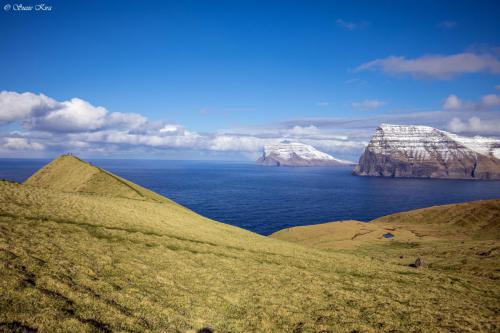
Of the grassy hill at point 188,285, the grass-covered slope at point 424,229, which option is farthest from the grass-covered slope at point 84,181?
the grass-covered slope at point 424,229

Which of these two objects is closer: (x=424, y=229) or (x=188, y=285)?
(x=188, y=285)

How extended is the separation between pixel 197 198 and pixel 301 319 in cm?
16981

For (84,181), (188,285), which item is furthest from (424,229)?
(84,181)

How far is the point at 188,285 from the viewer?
22203mm

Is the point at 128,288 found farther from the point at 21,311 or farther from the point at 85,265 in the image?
the point at 21,311

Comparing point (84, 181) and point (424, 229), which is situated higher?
point (84, 181)

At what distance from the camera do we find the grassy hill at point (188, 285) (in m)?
15.3

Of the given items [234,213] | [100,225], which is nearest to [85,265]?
[100,225]

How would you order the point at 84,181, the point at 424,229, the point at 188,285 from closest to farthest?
the point at 188,285, the point at 84,181, the point at 424,229

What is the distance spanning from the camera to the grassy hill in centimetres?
1526

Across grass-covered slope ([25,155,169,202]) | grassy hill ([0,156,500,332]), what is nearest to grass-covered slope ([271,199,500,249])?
grassy hill ([0,156,500,332])

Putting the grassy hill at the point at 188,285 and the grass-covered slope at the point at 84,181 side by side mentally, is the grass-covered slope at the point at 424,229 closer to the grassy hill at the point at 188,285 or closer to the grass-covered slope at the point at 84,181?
the grassy hill at the point at 188,285

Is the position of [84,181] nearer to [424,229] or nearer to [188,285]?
[188,285]

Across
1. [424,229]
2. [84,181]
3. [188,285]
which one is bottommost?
[424,229]
